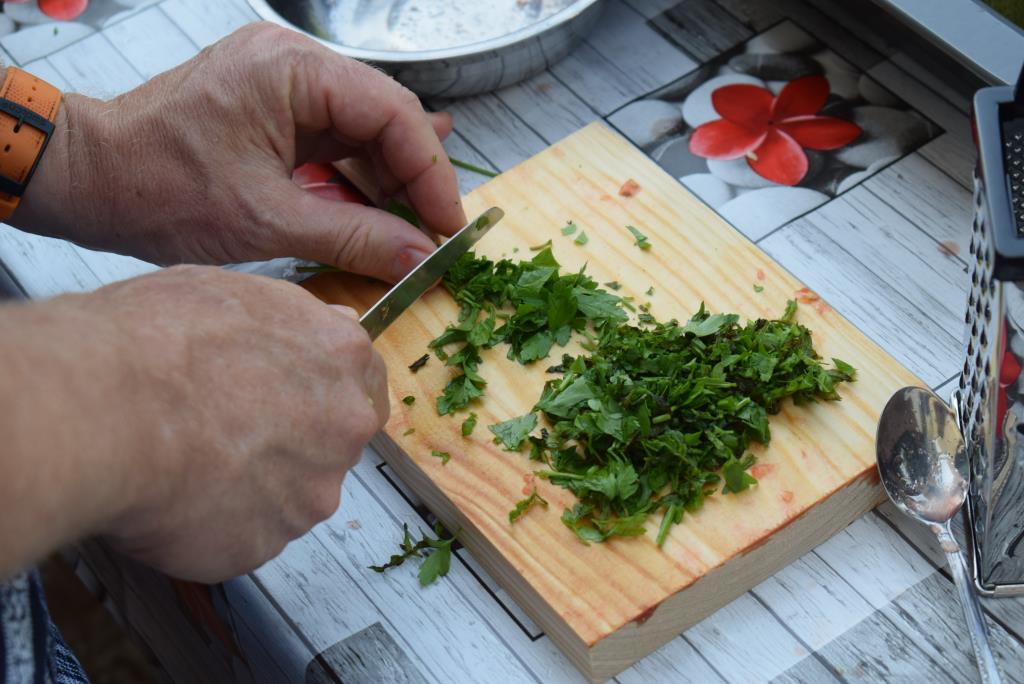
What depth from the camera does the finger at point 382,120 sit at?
124 cm

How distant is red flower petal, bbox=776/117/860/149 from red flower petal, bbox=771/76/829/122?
14 millimetres

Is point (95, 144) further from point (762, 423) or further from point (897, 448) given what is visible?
Answer: point (897, 448)

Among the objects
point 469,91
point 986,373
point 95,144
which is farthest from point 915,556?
point 95,144

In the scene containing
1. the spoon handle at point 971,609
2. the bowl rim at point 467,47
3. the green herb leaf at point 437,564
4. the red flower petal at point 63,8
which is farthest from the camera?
the red flower petal at point 63,8

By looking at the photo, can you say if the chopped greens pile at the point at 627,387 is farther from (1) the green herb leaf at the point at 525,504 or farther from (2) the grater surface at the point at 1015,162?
(2) the grater surface at the point at 1015,162

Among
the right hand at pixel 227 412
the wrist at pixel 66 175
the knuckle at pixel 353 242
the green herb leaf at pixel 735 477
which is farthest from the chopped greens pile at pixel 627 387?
the wrist at pixel 66 175

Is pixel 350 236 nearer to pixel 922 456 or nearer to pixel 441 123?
pixel 441 123

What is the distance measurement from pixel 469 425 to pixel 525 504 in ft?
0.39

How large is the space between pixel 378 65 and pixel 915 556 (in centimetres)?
90

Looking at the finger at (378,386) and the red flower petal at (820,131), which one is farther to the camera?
the red flower petal at (820,131)

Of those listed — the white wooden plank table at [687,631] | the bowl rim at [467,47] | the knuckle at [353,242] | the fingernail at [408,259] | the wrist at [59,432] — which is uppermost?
the wrist at [59,432]

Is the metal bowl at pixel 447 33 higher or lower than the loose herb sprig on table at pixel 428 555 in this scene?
higher

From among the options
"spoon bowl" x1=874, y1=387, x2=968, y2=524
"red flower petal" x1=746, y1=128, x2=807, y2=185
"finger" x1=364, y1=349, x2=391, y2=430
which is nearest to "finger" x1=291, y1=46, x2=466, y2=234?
"finger" x1=364, y1=349, x2=391, y2=430

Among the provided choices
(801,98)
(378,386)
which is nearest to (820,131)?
(801,98)
